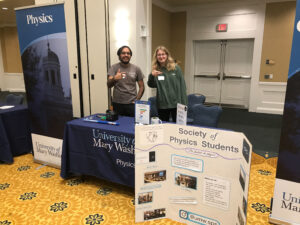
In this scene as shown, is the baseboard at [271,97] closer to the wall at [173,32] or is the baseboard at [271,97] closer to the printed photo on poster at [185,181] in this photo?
the wall at [173,32]

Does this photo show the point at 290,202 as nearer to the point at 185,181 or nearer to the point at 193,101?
the point at 185,181

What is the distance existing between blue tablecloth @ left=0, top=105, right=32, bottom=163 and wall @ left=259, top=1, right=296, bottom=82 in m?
5.30

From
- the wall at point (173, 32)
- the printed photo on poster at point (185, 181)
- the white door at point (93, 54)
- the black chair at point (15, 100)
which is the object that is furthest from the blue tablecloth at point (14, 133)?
the wall at point (173, 32)

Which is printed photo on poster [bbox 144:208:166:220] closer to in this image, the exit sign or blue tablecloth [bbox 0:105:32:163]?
blue tablecloth [bbox 0:105:32:163]

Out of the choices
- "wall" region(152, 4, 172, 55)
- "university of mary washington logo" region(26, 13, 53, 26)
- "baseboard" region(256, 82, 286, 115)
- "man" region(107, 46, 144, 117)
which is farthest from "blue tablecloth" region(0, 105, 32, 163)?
"baseboard" region(256, 82, 286, 115)

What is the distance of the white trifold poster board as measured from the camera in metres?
1.50

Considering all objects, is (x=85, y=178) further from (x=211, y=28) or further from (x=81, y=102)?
(x=211, y=28)

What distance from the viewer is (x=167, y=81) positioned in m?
2.69

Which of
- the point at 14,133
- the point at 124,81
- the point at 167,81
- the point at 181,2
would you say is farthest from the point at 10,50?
the point at 167,81

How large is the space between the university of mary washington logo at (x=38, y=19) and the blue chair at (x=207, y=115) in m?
1.97

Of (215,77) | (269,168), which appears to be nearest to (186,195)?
(269,168)

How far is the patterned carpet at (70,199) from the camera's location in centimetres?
199

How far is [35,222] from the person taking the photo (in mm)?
1953

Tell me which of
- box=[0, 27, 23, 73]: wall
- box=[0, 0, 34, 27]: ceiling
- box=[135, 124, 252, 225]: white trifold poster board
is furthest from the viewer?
box=[0, 27, 23, 73]: wall
